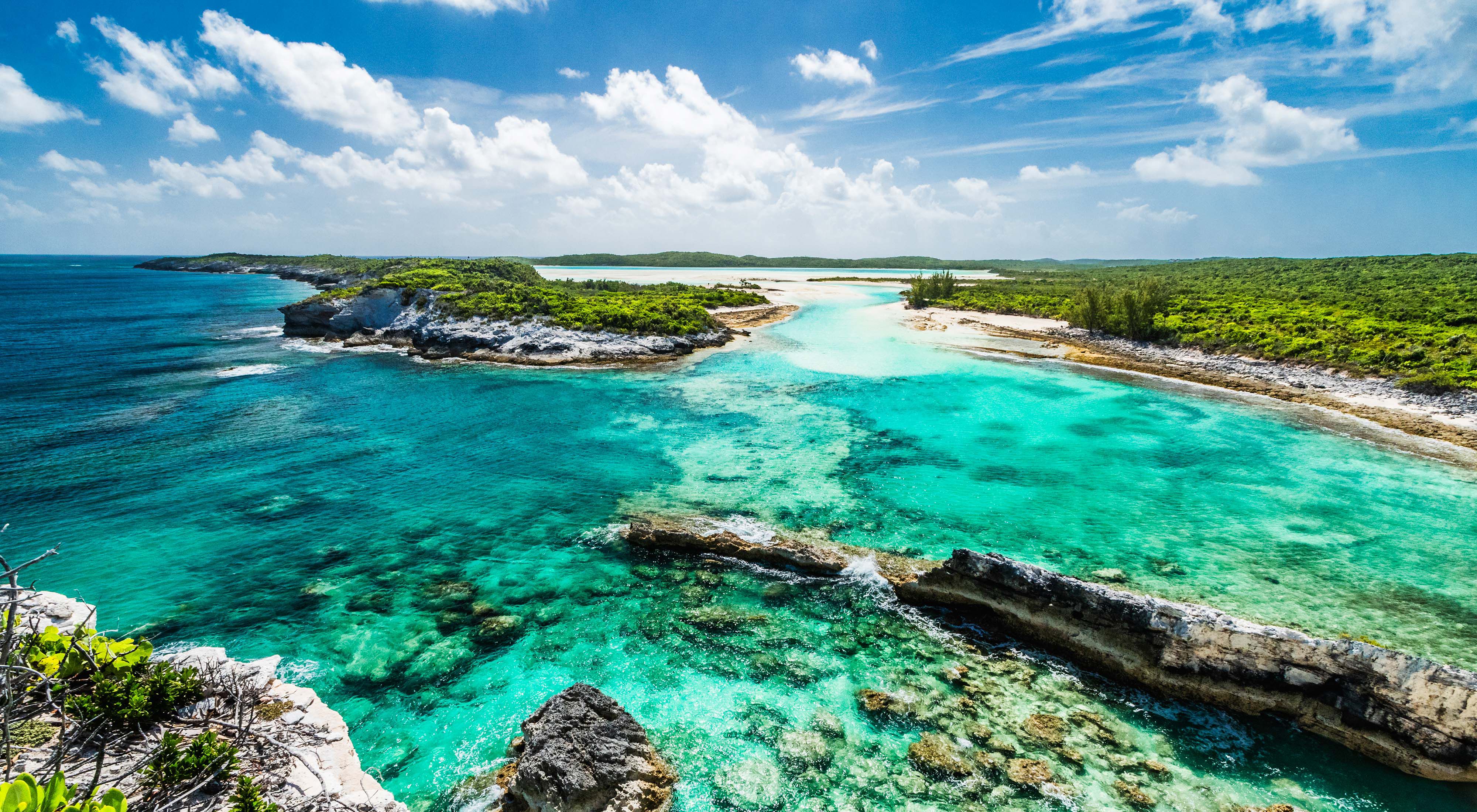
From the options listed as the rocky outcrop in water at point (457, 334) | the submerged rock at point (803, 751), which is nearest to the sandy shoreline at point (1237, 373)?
the rocky outcrop in water at point (457, 334)

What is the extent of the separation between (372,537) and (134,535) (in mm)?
6708

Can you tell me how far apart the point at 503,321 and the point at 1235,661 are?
157 feet

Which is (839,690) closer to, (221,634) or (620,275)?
(221,634)

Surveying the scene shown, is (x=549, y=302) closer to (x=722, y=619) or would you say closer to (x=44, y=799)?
(x=722, y=619)

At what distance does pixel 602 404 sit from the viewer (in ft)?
105

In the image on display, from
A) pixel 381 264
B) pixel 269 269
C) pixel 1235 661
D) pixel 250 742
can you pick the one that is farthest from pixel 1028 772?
pixel 269 269

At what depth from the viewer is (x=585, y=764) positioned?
8.52 meters

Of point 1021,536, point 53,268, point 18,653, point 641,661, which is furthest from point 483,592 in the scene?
point 53,268

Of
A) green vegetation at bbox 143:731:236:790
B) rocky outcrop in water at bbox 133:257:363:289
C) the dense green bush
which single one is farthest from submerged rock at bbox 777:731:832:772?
rocky outcrop in water at bbox 133:257:363:289

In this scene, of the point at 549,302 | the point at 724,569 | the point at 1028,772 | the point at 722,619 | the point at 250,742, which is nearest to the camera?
the point at 250,742

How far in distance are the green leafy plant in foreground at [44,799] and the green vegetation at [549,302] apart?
144 feet

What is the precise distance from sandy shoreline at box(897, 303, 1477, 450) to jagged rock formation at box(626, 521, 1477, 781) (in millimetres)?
23797

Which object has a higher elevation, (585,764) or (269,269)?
(269,269)

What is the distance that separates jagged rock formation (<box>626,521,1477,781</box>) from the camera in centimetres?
926
